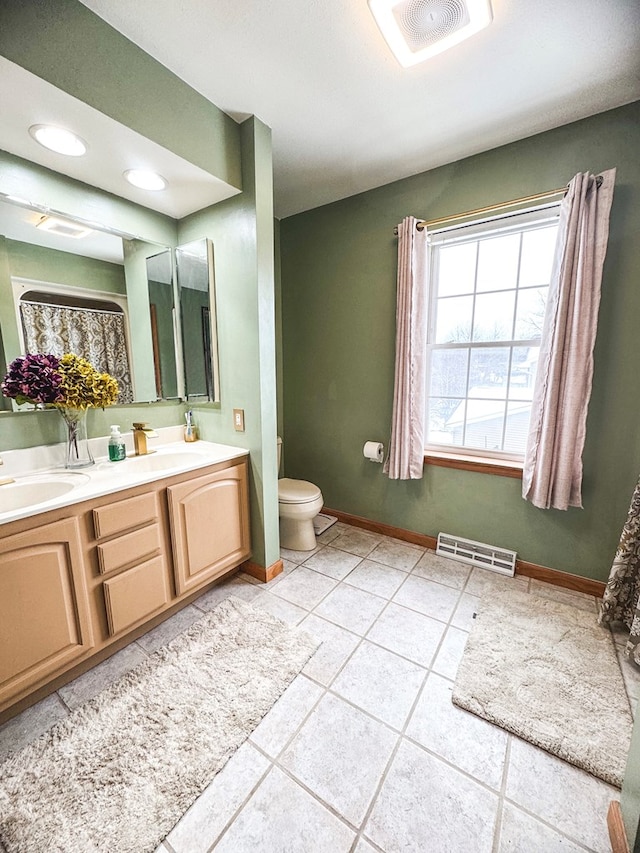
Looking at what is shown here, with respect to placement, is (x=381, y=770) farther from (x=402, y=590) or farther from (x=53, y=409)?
(x=53, y=409)

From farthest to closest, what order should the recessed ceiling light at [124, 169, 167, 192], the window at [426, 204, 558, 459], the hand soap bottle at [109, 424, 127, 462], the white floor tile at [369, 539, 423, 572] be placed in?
the white floor tile at [369, 539, 423, 572] → the window at [426, 204, 558, 459] → the hand soap bottle at [109, 424, 127, 462] → the recessed ceiling light at [124, 169, 167, 192]

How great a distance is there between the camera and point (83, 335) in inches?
68.9

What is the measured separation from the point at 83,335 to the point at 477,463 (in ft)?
7.99

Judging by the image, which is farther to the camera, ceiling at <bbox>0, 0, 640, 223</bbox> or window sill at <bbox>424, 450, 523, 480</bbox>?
window sill at <bbox>424, 450, 523, 480</bbox>

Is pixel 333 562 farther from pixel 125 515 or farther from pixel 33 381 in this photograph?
pixel 33 381

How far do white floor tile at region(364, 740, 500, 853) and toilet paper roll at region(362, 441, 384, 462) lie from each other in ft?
5.42

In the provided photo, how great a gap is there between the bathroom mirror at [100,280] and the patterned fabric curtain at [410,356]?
4.89 feet

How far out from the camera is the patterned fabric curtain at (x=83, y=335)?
1580mm

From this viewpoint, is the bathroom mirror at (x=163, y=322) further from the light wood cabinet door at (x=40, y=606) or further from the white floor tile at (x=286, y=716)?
the white floor tile at (x=286, y=716)

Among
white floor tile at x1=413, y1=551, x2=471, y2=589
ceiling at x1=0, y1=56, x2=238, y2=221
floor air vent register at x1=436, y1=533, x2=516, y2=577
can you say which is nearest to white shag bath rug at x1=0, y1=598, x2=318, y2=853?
white floor tile at x1=413, y1=551, x2=471, y2=589

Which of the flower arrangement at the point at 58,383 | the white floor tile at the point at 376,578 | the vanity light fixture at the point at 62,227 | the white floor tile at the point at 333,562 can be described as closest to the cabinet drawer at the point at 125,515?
the flower arrangement at the point at 58,383

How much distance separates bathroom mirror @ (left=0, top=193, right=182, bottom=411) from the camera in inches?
59.6

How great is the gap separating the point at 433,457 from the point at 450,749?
154 centimetres

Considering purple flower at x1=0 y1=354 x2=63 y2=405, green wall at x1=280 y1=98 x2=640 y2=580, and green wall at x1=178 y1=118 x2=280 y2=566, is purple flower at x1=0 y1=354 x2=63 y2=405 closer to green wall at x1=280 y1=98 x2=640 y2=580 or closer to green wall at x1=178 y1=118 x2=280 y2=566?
green wall at x1=178 y1=118 x2=280 y2=566
